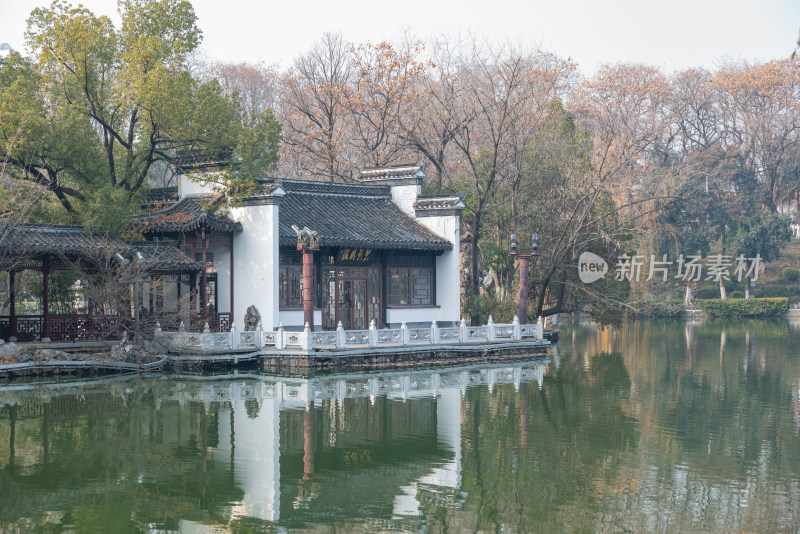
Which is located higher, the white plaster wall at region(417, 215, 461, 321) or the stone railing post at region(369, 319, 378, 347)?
the white plaster wall at region(417, 215, 461, 321)

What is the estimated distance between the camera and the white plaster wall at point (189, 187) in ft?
76.1

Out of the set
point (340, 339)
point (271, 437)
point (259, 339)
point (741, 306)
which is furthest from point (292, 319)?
point (741, 306)

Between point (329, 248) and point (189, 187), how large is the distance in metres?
3.85

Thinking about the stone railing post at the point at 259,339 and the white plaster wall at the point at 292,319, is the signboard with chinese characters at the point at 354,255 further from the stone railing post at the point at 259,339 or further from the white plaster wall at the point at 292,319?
the stone railing post at the point at 259,339

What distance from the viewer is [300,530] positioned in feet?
29.9

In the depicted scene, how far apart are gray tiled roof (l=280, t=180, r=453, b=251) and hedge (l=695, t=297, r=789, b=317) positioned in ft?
75.3

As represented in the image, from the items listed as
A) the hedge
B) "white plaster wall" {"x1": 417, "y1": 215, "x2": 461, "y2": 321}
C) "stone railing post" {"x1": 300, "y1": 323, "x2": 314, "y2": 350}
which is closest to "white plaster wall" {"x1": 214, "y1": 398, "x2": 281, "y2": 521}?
"stone railing post" {"x1": 300, "y1": 323, "x2": 314, "y2": 350}

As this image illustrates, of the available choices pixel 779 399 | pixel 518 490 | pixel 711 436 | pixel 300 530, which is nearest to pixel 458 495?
pixel 518 490

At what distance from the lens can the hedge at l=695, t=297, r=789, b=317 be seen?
4369 cm

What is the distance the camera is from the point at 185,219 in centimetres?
2133

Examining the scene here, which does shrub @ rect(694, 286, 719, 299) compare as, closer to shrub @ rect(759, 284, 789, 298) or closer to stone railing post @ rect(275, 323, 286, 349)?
shrub @ rect(759, 284, 789, 298)

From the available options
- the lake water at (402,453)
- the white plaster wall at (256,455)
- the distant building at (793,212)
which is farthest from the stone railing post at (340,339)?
the distant building at (793,212)

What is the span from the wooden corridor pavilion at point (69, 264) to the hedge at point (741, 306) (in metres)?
29.8

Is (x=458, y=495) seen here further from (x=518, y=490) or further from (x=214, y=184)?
(x=214, y=184)
